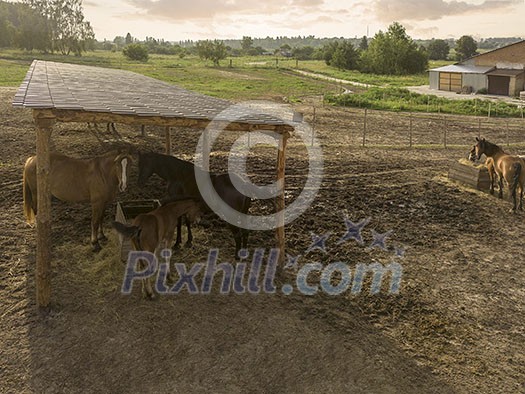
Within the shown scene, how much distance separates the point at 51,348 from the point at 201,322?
2.13 meters

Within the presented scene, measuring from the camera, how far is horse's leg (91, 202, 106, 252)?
8.98m

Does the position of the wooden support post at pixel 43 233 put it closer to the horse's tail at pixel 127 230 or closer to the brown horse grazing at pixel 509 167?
the horse's tail at pixel 127 230

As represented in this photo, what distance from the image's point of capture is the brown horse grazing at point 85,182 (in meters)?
8.85

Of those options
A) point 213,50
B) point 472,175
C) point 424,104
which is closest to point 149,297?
point 472,175

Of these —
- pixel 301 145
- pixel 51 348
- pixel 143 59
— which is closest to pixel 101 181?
pixel 51 348

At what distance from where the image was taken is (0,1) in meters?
121

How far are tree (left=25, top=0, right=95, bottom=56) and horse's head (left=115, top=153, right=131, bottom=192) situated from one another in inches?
3626

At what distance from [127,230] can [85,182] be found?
2638mm

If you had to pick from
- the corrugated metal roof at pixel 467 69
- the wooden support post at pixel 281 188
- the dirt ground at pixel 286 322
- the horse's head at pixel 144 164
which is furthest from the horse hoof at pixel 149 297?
the corrugated metal roof at pixel 467 69

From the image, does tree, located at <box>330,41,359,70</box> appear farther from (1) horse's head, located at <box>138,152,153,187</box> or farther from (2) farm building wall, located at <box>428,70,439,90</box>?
(1) horse's head, located at <box>138,152,153,187</box>

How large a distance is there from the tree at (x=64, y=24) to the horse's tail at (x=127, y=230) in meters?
93.6

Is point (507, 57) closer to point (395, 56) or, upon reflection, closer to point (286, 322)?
point (395, 56)

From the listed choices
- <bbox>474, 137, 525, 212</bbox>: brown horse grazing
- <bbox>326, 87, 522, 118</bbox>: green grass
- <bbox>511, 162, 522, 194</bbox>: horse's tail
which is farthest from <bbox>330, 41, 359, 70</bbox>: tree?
<bbox>511, 162, 522, 194</bbox>: horse's tail

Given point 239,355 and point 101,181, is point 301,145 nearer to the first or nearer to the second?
point 101,181
